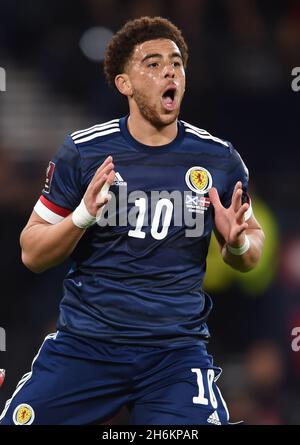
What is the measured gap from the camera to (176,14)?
8602mm

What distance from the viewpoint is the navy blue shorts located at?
166 inches

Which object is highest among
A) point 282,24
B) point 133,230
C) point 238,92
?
point 282,24

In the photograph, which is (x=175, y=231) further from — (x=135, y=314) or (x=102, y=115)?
(x=102, y=115)

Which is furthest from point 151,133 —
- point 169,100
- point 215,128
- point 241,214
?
point 215,128

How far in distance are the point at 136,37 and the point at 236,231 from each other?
1.10 metres

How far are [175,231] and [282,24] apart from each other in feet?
16.4

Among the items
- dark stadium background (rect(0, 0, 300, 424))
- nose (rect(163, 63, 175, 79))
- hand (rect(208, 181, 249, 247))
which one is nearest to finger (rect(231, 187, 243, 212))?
hand (rect(208, 181, 249, 247))

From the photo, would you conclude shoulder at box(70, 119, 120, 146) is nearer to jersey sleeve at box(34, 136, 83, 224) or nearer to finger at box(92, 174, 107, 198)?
jersey sleeve at box(34, 136, 83, 224)

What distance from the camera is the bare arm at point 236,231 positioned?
430cm

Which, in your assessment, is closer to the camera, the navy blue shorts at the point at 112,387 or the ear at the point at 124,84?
the navy blue shorts at the point at 112,387

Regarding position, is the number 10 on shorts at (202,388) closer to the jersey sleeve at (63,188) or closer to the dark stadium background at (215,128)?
the jersey sleeve at (63,188)

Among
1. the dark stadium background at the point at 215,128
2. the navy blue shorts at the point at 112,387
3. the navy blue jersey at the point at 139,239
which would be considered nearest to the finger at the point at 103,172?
the navy blue jersey at the point at 139,239

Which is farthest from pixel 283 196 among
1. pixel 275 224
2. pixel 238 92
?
pixel 238 92

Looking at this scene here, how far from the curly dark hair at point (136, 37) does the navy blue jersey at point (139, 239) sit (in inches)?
16.6
